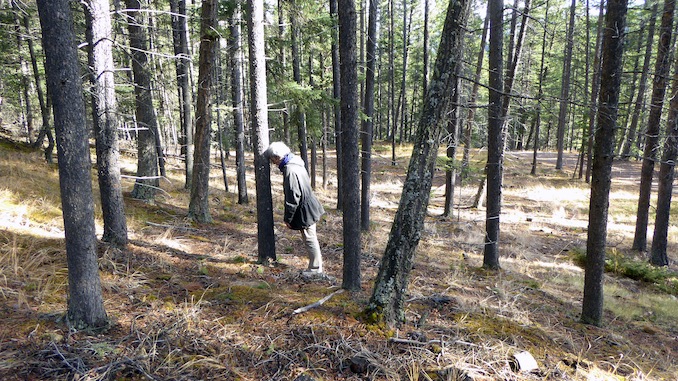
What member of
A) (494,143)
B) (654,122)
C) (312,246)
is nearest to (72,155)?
(312,246)

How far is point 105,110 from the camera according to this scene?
5.34 m

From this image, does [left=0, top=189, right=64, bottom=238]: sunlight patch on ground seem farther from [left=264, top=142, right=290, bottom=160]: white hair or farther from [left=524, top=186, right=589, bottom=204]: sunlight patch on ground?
[left=524, top=186, right=589, bottom=204]: sunlight patch on ground

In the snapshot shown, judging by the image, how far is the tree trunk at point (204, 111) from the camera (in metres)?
7.91

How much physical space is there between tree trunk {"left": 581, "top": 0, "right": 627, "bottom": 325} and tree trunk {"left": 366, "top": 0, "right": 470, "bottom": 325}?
282 cm

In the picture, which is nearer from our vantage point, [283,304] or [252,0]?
[283,304]

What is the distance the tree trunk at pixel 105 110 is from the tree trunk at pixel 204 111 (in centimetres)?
243

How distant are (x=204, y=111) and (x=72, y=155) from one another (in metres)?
5.85

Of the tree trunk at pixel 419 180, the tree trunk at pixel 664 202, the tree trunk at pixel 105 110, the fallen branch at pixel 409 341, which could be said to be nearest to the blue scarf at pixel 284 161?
the tree trunk at pixel 419 180

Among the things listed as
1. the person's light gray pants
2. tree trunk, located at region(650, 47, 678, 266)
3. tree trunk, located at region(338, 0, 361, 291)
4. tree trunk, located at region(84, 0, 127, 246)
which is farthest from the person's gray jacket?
tree trunk, located at region(650, 47, 678, 266)

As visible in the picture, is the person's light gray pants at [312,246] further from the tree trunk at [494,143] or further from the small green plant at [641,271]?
the small green plant at [641,271]

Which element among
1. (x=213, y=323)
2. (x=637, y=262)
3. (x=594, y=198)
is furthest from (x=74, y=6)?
(x=637, y=262)

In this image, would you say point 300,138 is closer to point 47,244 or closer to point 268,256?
point 268,256

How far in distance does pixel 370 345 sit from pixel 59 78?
11.8 feet

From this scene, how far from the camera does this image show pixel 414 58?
3884cm
